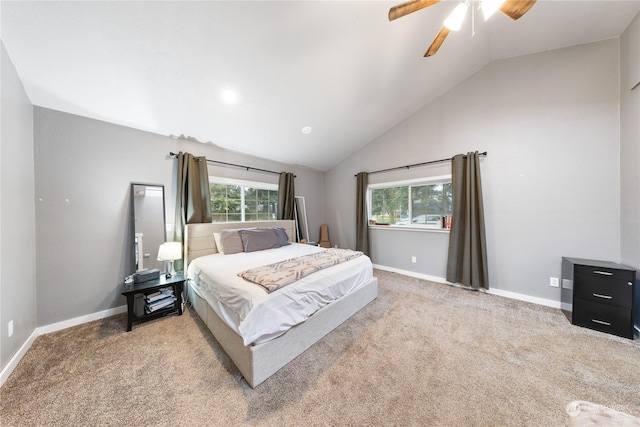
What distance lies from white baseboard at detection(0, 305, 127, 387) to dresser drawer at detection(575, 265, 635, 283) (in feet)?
16.7

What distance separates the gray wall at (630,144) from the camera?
6.68 feet

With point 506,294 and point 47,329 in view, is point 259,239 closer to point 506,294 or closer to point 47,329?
point 47,329

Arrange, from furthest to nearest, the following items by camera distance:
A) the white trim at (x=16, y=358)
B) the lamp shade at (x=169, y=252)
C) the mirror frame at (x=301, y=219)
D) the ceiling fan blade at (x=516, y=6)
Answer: the mirror frame at (x=301, y=219)
the lamp shade at (x=169, y=252)
the white trim at (x=16, y=358)
the ceiling fan blade at (x=516, y=6)

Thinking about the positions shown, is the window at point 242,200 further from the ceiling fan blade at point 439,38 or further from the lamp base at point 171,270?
the ceiling fan blade at point 439,38

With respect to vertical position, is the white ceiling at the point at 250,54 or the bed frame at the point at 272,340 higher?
the white ceiling at the point at 250,54

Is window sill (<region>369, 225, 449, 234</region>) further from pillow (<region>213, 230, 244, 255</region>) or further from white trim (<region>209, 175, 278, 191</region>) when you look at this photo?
pillow (<region>213, 230, 244, 255</region>)

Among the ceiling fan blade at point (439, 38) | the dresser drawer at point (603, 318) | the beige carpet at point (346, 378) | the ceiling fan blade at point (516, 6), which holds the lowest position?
the beige carpet at point (346, 378)

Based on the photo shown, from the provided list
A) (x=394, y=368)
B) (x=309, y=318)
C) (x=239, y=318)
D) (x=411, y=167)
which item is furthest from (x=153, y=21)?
(x=411, y=167)

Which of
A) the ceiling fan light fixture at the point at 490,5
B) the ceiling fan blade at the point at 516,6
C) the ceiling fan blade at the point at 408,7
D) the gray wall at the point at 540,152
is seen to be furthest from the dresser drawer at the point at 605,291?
the ceiling fan blade at the point at 408,7

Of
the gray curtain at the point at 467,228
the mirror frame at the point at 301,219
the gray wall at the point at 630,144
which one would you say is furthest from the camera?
the mirror frame at the point at 301,219

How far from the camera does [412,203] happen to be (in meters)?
3.89

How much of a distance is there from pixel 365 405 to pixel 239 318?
1037 millimetres

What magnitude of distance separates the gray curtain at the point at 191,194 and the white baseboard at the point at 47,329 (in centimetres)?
79

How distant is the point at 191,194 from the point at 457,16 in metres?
3.39
